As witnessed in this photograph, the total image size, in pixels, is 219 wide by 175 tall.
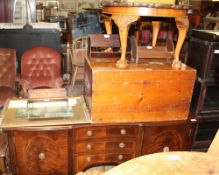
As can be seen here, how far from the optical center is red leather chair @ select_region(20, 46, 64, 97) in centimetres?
309

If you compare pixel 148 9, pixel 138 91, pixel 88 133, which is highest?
pixel 148 9

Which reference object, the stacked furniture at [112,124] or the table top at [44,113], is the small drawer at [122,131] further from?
the table top at [44,113]

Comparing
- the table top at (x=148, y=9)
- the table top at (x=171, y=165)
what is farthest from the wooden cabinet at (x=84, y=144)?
the table top at (x=148, y=9)

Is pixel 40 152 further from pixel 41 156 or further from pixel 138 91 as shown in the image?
pixel 138 91

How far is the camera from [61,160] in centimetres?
192

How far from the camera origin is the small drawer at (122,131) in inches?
75.5

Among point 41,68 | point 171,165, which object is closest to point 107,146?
point 171,165

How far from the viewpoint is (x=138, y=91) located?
185cm

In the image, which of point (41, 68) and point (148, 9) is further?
point (41, 68)

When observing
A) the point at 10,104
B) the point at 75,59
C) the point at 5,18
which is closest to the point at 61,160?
the point at 10,104

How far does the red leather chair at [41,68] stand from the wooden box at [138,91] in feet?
4.27

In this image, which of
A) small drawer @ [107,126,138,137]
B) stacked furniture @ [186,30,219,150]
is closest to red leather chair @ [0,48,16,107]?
small drawer @ [107,126,138,137]

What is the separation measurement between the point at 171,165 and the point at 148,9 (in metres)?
0.99

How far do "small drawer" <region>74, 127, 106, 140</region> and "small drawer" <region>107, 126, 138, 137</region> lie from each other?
0.05 metres
